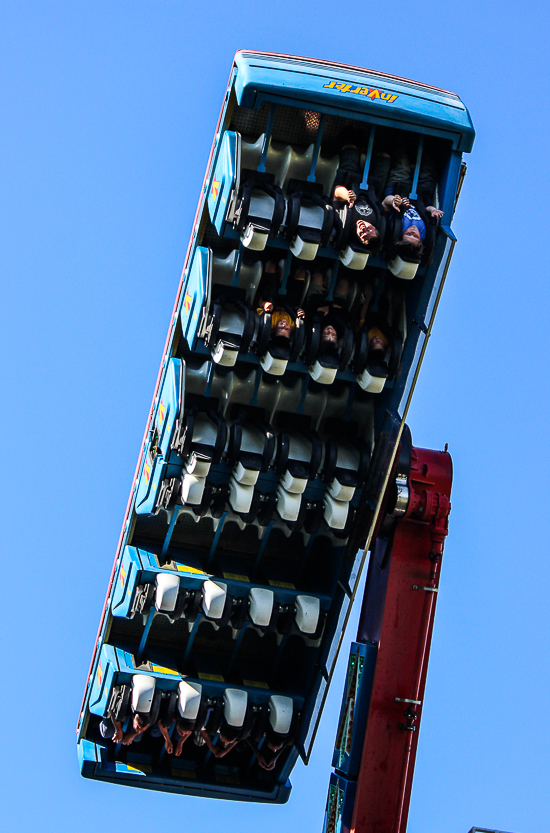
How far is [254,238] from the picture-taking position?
48.4 feet

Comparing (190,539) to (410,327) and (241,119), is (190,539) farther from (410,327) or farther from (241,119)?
(241,119)

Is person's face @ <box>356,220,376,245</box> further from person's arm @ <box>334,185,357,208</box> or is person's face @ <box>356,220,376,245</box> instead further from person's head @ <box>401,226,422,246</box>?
person's head @ <box>401,226,422,246</box>

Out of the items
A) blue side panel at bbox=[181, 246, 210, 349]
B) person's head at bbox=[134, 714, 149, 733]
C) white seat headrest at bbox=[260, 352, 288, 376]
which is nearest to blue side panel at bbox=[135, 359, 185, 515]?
blue side panel at bbox=[181, 246, 210, 349]

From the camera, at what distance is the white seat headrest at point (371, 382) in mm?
15539

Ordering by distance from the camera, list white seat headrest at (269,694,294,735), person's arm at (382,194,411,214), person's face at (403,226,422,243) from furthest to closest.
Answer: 1. white seat headrest at (269,694,294,735)
2. person's arm at (382,194,411,214)
3. person's face at (403,226,422,243)

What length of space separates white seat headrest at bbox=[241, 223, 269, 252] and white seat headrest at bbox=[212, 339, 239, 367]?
1.21 meters

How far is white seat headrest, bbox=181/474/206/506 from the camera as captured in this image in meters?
16.1

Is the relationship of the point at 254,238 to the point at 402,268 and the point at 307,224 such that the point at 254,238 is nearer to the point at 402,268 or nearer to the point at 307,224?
the point at 307,224

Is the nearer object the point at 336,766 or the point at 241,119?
the point at 241,119

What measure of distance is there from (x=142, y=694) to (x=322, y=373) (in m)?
4.88

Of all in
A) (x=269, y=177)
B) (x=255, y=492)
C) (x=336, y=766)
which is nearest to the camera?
(x=269, y=177)

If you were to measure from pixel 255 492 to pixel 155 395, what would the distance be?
182 cm

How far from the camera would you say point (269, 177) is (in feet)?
50.5

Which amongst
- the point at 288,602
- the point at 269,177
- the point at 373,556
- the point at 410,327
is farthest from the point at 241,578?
the point at 269,177
